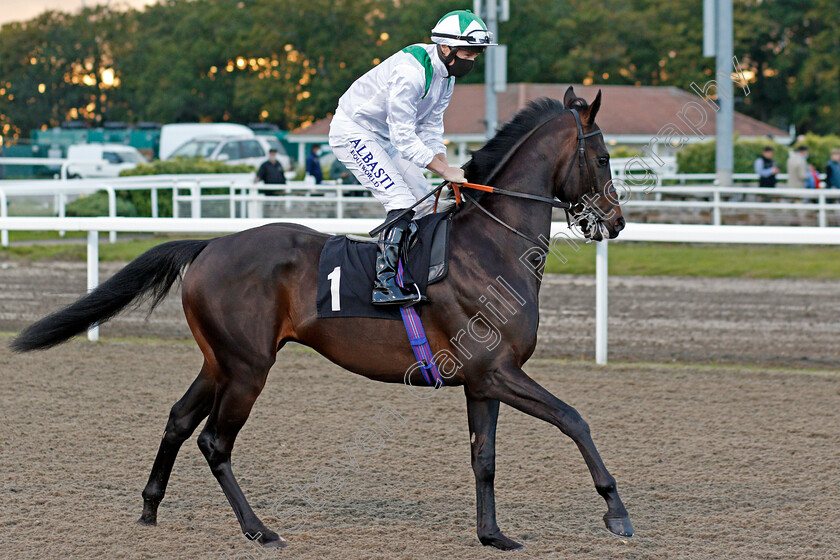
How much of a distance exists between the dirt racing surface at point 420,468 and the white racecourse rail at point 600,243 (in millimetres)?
732

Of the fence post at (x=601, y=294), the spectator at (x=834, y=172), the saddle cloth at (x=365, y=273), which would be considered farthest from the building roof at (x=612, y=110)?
the saddle cloth at (x=365, y=273)

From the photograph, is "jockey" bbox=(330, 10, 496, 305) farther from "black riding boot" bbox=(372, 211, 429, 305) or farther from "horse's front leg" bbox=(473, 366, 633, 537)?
"horse's front leg" bbox=(473, 366, 633, 537)

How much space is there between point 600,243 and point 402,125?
3412 millimetres

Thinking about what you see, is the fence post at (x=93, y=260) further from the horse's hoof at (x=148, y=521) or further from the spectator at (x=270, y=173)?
the spectator at (x=270, y=173)

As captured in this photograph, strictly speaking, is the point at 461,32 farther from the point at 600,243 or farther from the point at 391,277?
the point at 600,243

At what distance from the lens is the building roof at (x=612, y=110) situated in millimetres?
40594

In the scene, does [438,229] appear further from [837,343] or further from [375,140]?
[837,343]

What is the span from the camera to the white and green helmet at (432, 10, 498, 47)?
13.3ft

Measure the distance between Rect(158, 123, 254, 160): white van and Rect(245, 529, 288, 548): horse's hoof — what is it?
29302 mm

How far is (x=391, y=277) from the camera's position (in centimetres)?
402

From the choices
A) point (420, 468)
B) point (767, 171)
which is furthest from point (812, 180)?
point (420, 468)

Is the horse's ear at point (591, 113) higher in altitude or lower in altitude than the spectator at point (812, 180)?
higher

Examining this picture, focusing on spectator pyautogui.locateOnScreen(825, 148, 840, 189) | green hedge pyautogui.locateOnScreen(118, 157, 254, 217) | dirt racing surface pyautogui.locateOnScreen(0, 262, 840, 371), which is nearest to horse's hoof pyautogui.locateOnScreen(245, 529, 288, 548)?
dirt racing surface pyautogui.locateOnScreen(0, 262, 840, 371)

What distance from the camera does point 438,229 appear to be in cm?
410
